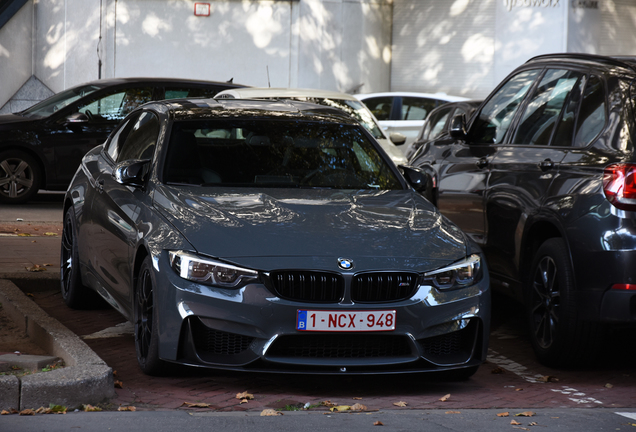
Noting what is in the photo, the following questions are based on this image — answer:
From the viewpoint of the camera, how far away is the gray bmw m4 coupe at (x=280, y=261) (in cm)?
509

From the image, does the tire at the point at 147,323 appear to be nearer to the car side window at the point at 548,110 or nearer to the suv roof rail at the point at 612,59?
the car side window at the point at 548,110

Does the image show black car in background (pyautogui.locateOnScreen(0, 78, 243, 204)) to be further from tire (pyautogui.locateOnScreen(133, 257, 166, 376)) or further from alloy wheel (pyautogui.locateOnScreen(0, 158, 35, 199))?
tire (pyautogui.locateOnScreen(133, 257, 166, 376))

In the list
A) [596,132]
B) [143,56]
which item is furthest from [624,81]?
[143,56]

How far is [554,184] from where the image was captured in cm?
606

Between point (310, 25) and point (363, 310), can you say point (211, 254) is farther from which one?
point (310, 25)

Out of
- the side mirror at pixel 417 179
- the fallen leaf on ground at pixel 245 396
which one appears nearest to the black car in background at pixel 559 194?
the side mirror at pixel 417 179

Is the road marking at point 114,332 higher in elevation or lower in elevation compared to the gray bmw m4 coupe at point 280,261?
lower

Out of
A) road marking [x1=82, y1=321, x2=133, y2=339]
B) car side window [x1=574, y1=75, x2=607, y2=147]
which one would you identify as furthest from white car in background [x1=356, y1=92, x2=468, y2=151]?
car side window [x1=574, y1=75, x2=607, y2=147]

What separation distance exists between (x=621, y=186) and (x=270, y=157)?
2165 millimetres

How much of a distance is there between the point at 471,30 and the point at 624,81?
59.9ft

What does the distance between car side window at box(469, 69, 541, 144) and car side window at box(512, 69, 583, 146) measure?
19cm

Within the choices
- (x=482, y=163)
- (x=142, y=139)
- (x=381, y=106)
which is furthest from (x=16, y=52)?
(x=482, y=163)

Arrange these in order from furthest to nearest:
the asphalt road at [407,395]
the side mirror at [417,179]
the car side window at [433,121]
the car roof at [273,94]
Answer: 1. the car side window at [433,121]
2. the car roof at [273,94]
3. the side mirror at [417,179]
4. the asphalt road at [407,395]

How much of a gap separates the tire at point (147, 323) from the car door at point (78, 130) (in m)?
8.29
